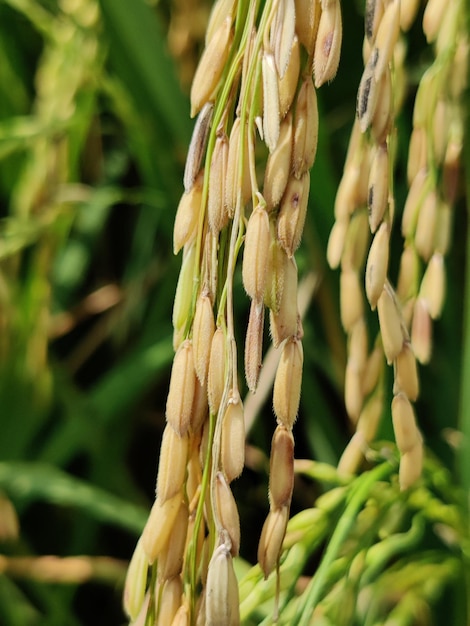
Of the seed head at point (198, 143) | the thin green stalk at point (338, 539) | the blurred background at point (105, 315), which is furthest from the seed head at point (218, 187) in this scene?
the blurred background at point (105, 315)

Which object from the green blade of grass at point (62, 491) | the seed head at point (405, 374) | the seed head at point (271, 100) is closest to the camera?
the seed head at point (271, 100)

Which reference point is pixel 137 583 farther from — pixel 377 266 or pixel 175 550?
pixel 377 266

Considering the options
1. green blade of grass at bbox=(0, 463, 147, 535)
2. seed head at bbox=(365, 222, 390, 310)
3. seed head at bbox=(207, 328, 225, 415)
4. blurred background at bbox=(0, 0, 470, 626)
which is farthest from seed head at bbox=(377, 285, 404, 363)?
green blade of grass at bbox=(0, 463, 147, 535)

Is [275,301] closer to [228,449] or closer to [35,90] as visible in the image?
[228,449]

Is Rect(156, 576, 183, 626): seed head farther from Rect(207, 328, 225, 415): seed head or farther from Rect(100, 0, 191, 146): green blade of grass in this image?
Rect(100, 0, 191, 146): green blade of grass

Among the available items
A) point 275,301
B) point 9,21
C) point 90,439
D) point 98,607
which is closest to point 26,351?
point 90,439

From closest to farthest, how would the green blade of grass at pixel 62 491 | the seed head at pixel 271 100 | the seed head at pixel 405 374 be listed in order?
the seed head at pixel 271 100, the seed head at pixel 405 374, the green blade of grass at pixel 62 491

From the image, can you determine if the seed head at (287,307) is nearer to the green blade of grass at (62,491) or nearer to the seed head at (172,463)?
the seed head at (172,463)
